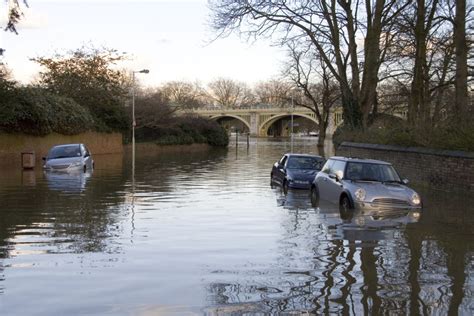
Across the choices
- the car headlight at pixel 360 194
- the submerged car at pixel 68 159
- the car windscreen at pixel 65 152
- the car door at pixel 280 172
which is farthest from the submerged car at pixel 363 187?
the car windscreen at pixel 65 152

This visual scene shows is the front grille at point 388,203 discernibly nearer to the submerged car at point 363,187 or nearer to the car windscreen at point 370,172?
the submerged car at point 363,187

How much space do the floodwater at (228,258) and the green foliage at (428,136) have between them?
2453 mm

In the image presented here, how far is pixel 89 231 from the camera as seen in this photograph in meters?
10.8

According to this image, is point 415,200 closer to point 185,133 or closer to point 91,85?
point 91,85

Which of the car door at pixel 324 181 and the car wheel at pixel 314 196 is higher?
the car door at pixel 324 181

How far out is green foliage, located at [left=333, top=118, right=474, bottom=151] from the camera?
1772 centimetres

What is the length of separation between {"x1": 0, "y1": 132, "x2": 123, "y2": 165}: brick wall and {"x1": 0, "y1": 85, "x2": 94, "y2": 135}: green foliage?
375mm

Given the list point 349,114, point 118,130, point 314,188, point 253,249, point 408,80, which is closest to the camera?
point 253,249

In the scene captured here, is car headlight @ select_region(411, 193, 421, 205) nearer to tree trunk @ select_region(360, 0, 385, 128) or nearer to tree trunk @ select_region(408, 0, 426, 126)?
tree trunk @ select_region(408, 0, 426, 126)

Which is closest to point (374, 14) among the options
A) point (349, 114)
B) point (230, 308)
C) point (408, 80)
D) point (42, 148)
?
point (349, 114)

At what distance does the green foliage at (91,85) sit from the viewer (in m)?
46.2

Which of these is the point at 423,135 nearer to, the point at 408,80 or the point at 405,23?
the point at 405,23

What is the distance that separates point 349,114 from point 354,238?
21.8 m

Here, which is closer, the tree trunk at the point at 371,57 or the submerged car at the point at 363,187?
the submerged car at the point at 363,187
